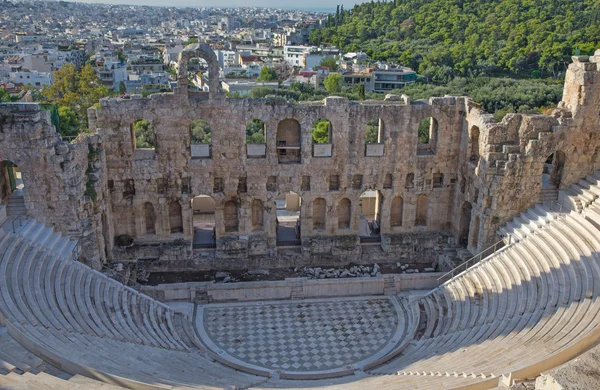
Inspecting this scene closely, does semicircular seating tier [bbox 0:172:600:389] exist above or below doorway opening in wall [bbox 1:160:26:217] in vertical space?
below

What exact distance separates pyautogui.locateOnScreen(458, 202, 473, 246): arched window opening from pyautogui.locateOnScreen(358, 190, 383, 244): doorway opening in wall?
12.4 ft

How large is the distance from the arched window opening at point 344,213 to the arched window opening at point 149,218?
870 centimetres

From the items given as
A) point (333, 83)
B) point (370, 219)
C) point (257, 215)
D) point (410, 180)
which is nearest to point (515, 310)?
point (410, 180)

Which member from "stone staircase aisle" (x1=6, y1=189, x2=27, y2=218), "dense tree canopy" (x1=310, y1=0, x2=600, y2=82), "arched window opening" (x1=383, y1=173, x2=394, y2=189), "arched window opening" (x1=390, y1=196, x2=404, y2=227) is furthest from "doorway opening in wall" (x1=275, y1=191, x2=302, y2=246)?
"dense tree canopy" (x1=310, y1=0, x2=600, y2=82)

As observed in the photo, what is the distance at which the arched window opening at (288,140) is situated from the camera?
85.3 feet

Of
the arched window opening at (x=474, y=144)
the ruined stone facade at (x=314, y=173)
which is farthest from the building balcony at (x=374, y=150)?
the arched window opening at (x=474, y=144)

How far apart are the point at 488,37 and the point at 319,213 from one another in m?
69.7

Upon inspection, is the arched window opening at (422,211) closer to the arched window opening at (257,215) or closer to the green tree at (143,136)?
the arched window opening at (257,215)

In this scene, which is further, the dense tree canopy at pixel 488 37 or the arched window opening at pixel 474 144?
the dense tree canopy at pixel 488 37

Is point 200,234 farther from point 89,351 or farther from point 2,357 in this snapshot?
point 2,357

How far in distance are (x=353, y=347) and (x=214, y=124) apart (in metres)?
11.1

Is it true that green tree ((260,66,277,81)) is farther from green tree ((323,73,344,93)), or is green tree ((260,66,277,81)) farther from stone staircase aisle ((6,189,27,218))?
stone staircase aisle ((6,189,27,218))

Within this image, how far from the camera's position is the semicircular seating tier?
599 inches

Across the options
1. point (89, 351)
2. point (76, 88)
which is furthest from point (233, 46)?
point (89, 351)
